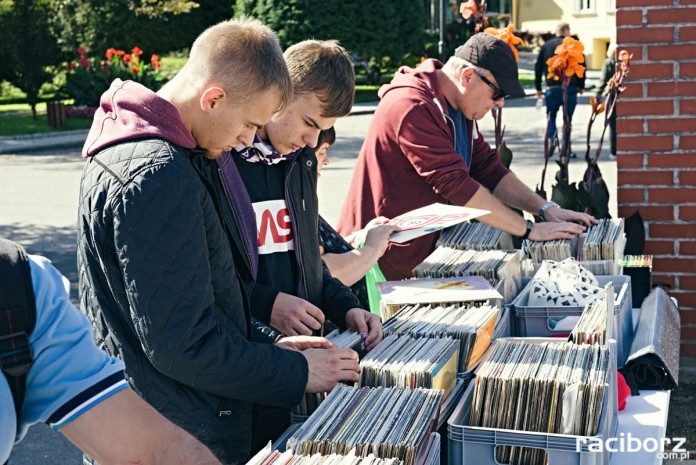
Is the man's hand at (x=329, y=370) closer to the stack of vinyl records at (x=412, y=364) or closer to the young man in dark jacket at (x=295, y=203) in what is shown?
the stack of vinyl records at (x=412, y=364)

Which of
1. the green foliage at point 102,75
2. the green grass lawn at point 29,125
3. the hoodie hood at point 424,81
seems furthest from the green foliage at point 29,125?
the hoodie hood at point 424,81

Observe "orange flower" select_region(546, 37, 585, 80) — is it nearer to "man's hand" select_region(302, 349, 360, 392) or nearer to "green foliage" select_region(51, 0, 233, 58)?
"man's hand" select_region(302, 349, 360, 392)

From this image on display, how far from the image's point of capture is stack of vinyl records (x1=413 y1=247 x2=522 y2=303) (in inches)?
138

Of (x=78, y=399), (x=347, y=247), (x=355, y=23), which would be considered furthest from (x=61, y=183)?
(x=355, y=23)

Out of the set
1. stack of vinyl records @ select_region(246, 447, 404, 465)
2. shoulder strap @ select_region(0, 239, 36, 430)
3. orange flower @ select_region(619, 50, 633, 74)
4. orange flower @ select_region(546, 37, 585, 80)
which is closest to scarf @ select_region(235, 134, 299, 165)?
stack of vinyl records @ select_region(246, 447, 404, 465)

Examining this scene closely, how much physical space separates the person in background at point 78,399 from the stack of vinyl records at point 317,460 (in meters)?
0.32

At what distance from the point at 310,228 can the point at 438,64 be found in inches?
70.3

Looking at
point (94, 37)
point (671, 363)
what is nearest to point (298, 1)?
point (94, 37)

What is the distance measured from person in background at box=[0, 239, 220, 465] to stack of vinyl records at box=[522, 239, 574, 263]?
103 inches

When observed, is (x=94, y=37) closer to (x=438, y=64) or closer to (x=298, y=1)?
(x=298, y=1)

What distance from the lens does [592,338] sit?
9.21 ft

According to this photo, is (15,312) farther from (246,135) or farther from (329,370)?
(329,370)

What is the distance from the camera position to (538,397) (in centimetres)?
241

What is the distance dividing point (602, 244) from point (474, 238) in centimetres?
52
